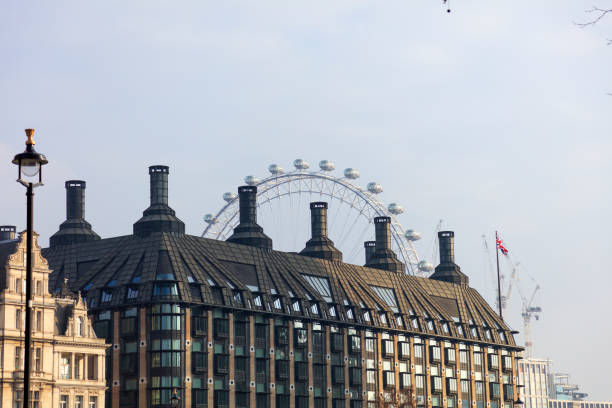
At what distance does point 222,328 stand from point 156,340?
34.7ft

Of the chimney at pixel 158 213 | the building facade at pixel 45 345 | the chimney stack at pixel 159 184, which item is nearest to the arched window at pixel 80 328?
the building facade at pixel 45 345

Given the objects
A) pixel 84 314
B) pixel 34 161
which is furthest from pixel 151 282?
pixel 34 161

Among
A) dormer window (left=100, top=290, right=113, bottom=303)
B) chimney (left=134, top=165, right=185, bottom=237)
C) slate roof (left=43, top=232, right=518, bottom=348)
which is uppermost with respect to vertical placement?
chimney (left=134, top=165, right=185, bottom=237)

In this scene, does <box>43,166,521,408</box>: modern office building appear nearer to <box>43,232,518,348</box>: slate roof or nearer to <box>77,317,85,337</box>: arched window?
<box>43,232,518,348</box>: slate roof

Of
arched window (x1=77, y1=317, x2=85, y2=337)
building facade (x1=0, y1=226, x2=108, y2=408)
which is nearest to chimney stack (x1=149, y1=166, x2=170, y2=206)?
building facade (x1=0, y1=226, x2=108, y2=408)

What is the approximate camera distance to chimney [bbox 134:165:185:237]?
630ft

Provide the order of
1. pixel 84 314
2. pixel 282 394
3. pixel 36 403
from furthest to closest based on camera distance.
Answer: pixel 282 394 → pixel 84 314 → pixel 36 403

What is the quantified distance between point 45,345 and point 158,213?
47.9 m

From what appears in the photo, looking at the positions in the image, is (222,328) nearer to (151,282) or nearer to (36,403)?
(151,282)

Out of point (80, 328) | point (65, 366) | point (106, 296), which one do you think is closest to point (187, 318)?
point (106, 296)

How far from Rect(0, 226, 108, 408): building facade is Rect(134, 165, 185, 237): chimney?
3398cm

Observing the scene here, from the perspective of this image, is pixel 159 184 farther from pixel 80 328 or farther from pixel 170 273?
pixel 80 328

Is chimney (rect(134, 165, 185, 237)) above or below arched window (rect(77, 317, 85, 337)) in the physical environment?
above

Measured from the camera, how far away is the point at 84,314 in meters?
158
